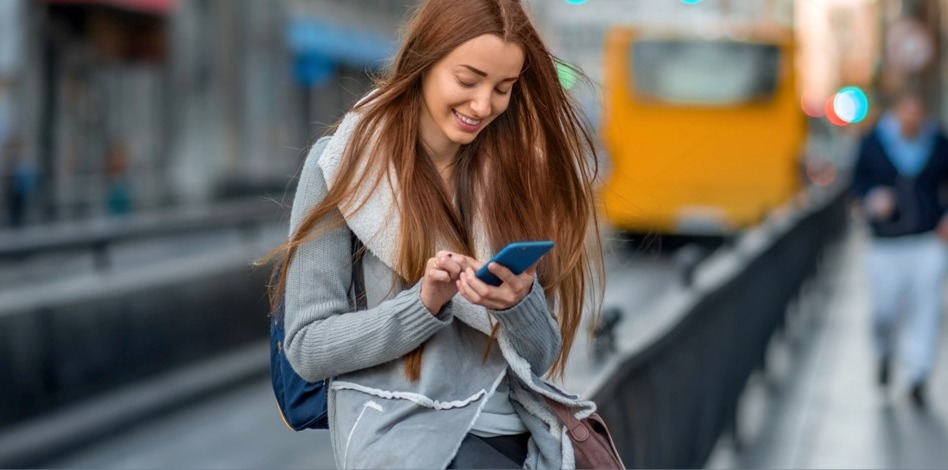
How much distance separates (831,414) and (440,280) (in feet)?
24.8

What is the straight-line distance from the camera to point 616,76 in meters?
25.5

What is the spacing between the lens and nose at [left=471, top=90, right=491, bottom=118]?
8.96 feet

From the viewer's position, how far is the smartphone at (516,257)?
245cm

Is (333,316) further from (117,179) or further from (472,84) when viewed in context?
(117,179)

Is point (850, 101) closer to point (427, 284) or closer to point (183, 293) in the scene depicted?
point (183, 293)

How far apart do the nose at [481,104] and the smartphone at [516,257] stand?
0.31 metres

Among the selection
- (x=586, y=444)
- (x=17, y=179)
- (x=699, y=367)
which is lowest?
(x=17, y=179)

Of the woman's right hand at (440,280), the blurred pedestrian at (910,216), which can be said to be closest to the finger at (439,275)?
the woman's right hand at (440,280)

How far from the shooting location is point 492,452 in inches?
108

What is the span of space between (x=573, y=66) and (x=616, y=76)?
884 inches

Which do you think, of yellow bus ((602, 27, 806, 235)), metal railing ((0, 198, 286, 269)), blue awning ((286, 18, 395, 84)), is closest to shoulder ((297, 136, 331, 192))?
metal railing ((0, 198, 286, 269))

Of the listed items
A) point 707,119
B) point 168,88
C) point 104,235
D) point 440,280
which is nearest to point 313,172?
point 440,280

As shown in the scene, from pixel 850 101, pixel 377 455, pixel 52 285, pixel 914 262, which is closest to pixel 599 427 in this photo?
pixel 377 455

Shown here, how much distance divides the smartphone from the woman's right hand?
51mm
